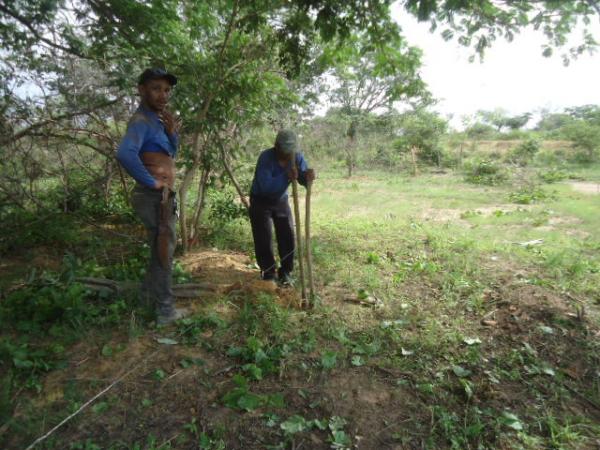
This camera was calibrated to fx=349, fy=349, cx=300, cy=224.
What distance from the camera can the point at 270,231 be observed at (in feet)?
12.1

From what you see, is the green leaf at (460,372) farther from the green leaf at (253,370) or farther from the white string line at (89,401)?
the white string line at (89,401)

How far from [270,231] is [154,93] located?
66.8 inches

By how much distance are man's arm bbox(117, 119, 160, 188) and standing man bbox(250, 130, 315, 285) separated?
115 centimetres

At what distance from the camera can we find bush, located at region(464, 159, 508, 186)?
1267 cm

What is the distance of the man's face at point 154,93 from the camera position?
262 centimetres

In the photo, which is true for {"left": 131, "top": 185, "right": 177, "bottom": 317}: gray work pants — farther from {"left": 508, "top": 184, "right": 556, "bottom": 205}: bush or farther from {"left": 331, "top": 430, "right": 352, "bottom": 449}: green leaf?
{"left": 508, "top": 184, "right": 556, "bottom": 205}: bush

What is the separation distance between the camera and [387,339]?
2.93 metres

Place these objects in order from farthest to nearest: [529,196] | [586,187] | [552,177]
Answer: [552,177], [586,187], [529,196]

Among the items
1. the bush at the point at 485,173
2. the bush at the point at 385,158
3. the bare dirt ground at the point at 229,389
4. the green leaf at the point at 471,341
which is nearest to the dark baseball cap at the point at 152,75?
the bare dirt ground at the point at 229,389

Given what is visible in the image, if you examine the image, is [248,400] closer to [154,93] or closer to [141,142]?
[141,142]

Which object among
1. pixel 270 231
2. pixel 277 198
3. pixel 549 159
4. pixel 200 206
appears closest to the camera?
pixel 277 198

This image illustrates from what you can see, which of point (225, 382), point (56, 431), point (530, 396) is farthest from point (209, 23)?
point (530, 396)

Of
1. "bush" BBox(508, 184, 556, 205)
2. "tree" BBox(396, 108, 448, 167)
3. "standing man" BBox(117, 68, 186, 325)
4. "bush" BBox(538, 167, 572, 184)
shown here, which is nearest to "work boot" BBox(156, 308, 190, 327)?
"standing man" BBox(117, 68, 186, 325)

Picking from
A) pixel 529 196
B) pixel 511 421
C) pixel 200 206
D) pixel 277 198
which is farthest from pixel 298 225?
pixel 529 196
